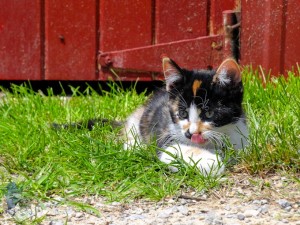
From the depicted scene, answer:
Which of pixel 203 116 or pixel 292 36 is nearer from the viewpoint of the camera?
pixel 203 116

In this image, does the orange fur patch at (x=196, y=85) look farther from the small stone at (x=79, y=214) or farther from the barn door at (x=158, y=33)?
the barn door at (x=158, y=33)

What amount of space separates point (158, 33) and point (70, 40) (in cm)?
72

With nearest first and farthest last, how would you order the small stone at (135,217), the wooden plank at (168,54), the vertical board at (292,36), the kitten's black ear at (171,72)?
the small stone at (135,217) → the kitten's black ear at (171,72) → the vertical board at (292,36) → the wooden plank at (168,54)

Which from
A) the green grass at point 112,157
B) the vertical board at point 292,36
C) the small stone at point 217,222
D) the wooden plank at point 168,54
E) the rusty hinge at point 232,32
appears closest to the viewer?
the small stone at point 217,222

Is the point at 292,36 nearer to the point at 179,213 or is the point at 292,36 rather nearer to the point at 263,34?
the point at 263,34

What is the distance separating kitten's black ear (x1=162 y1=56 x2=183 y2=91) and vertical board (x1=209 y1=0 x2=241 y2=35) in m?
1.94

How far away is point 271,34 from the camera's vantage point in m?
6.16

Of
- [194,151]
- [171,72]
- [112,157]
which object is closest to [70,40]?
[171,72]

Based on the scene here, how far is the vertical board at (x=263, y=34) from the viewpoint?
6121mm

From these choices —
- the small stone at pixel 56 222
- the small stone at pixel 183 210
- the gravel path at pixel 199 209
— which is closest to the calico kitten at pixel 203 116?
the gravel path at pixel 199 209

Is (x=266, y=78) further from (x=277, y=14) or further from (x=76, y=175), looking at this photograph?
(x=76, y=175)

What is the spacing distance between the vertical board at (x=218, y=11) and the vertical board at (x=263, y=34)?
0.58 feet

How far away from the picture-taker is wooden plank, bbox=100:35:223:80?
21.0 feet

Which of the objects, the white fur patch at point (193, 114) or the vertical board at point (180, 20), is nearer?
the white fur patch at point (193, 114)
